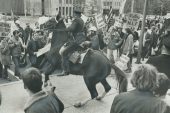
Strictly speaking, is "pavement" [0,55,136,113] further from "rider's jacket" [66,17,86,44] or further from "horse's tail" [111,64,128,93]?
"rider's jacket" [66,17,86,44]

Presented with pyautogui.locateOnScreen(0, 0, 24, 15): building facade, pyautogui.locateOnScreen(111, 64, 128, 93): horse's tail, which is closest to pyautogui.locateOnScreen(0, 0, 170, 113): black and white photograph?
pyautogui.locateOnScreen(111, 64, 128, 93): horse's tail

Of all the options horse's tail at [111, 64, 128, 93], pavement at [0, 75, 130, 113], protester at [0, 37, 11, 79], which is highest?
horse's tail at [111, 64, 128, 93]

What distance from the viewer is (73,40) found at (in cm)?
865

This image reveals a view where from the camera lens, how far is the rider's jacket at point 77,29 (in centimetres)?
860

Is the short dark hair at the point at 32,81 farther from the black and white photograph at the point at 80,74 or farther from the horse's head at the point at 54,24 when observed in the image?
the horse's head at the point at 54,24

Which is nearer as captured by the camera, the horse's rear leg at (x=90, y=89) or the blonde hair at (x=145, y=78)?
the blonde hair at (x=145, y=78)

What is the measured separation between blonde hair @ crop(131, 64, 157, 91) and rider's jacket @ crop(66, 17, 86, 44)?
17.4 feet

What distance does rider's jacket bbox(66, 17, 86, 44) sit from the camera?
8602mm

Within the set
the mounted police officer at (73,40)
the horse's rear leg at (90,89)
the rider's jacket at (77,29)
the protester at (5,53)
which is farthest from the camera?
the protester at (5,53)

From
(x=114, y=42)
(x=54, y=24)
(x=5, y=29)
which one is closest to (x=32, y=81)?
(x=54, y=24)

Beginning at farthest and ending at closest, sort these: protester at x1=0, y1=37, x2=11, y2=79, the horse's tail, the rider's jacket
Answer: protester at x1=0, y1=37, x2=11, y2=79 < the rider's jacket < the horse's tail

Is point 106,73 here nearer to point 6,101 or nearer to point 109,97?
point 109,97

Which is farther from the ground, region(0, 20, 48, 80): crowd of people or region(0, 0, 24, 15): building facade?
region(0, 20, 48, 80): crowd of people

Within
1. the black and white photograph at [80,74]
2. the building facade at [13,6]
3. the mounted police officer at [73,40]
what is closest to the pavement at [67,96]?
the black and white photograph at [80,74]
